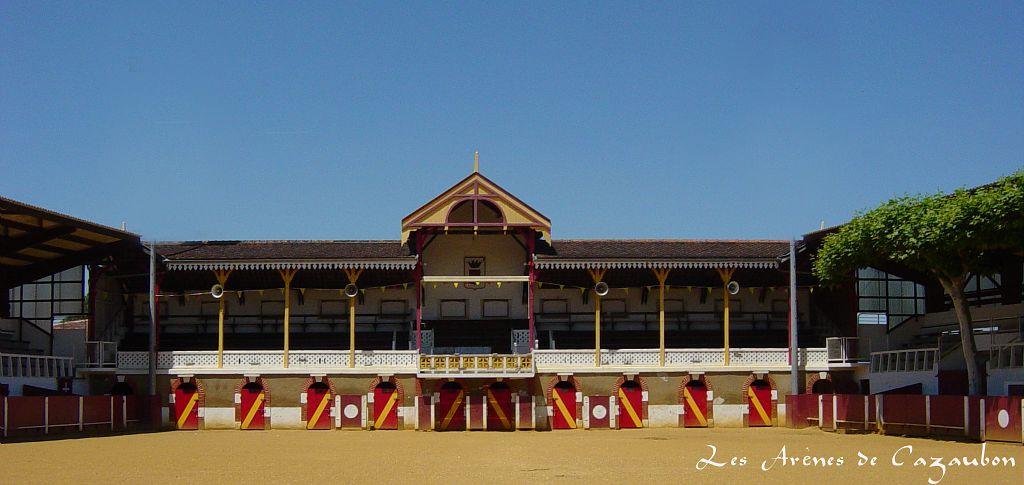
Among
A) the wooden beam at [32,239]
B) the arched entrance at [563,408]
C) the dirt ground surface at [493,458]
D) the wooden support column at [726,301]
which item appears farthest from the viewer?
the wooden support column at [726,301]

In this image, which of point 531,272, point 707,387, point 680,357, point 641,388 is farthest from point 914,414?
point 531,272

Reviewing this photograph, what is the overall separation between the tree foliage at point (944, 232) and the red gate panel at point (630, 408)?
32.5 feet

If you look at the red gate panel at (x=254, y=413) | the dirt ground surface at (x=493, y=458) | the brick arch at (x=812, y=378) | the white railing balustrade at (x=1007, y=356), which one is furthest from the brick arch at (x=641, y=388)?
the red gate panel at (x=254, y=413)

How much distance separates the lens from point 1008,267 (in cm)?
4438

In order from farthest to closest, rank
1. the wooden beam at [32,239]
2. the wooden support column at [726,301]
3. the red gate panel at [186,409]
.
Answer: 1. the wooden support column at [726,301]
2. the red gate panel at [186,409]
3. the wooden beam at [32,239]

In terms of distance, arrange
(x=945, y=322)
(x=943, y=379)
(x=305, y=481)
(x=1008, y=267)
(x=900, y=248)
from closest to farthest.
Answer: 1. (x=305, y=481)
2. (x=900, y=248)
3. (x=943, y=379)
4. (x=1008, y=267)
5. (x=945, y=322)

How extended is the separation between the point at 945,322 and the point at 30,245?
35181mm

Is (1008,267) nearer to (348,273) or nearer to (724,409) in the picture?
(724,409)

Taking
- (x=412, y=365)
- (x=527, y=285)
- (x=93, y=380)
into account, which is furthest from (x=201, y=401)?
(x=527, y=285)

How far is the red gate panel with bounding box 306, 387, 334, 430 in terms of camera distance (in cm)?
4566

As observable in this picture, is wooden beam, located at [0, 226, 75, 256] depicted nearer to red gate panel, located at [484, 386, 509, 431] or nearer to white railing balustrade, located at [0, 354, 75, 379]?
white railing balustrade, located at [0, 354, 75, 379]

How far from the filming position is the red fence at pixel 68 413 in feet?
127

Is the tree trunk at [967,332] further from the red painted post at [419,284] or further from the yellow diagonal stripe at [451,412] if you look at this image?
the red painted post at [419,284]

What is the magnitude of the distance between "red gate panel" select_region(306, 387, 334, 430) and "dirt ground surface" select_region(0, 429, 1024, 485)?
Result: 3.79 metres
